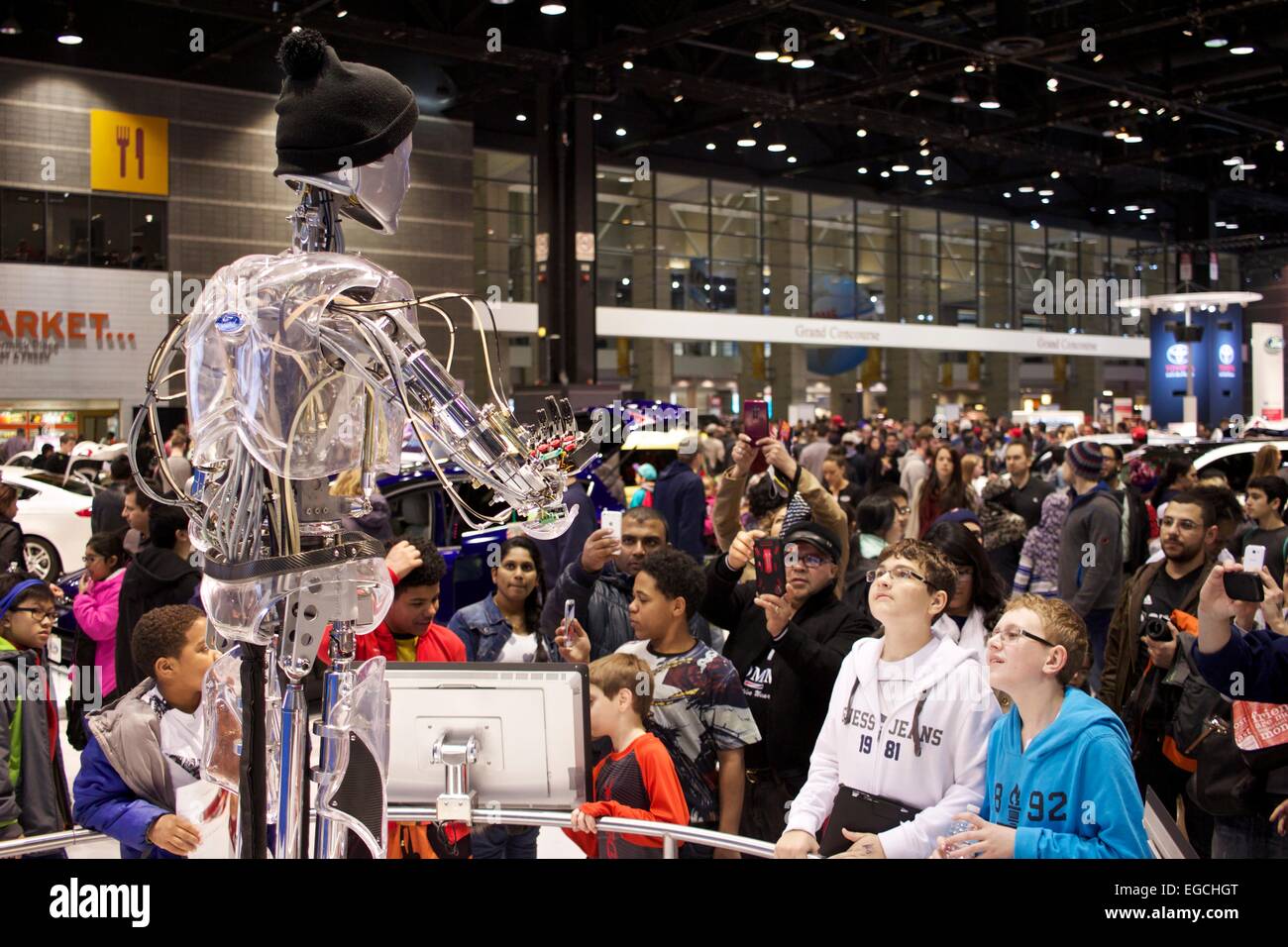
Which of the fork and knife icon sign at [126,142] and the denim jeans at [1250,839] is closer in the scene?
Answer: the denim jeans at [1250,839]

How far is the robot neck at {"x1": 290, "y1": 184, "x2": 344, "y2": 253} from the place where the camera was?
2.31m

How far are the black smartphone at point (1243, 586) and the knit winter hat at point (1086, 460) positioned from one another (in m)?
3.56

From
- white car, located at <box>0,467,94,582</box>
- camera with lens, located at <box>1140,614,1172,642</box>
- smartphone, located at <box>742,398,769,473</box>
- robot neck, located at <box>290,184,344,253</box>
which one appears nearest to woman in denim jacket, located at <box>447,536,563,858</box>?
smartphone, located at <box>742,398,769,473</box>

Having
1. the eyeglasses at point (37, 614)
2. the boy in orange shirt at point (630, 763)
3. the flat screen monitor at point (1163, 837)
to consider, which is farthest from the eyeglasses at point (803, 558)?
the eyeglasses at point (37, 614)

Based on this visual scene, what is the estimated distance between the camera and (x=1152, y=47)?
738 inches

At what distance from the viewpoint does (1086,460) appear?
6680 millimetres

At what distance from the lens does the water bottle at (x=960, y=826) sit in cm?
231

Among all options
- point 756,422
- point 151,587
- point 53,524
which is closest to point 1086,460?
point 756,422

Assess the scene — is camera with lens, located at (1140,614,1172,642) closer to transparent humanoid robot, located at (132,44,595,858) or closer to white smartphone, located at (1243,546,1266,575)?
white smartphone, located at (1243,546,1266,575)

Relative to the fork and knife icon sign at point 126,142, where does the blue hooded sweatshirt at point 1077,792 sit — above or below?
below

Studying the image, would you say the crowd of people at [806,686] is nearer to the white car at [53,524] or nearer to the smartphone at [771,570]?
the smartphone at [771,570]

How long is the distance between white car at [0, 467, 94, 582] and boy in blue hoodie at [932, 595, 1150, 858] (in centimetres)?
1034

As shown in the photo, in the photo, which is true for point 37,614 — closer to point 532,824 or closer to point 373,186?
point 532,824
